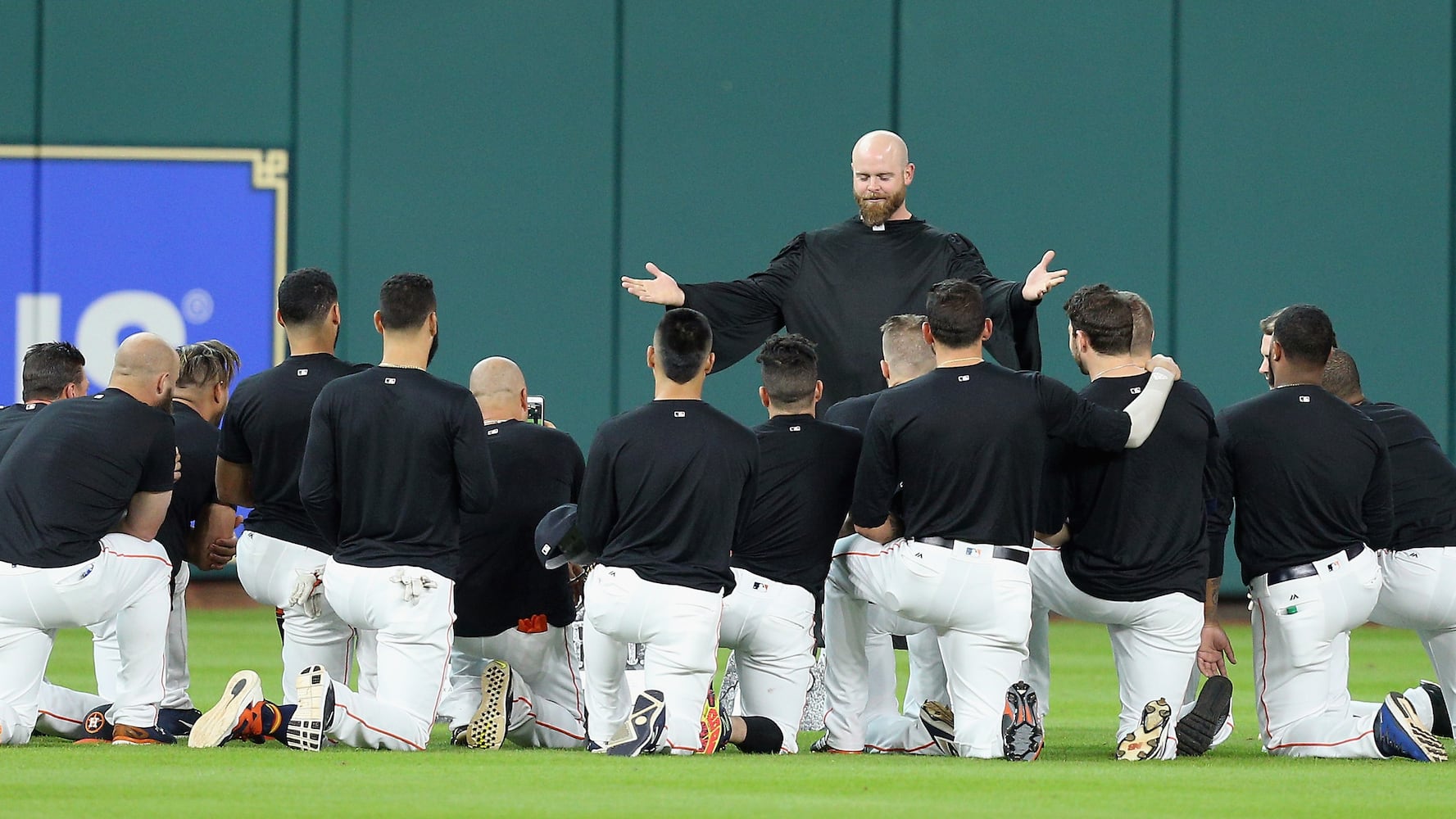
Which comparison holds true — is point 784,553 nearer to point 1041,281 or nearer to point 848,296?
point 1041,281

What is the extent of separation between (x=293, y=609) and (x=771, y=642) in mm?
1937

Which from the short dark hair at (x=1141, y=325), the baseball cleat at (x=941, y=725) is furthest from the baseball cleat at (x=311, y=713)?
the short dark hair at (x=1141, y=325)

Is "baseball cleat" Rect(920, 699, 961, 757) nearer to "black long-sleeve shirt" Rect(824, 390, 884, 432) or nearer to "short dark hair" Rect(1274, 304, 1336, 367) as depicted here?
"black long-sleeve shirt" Rect(824, 390, 884, 432)

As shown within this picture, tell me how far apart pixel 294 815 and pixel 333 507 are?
83.9 inches

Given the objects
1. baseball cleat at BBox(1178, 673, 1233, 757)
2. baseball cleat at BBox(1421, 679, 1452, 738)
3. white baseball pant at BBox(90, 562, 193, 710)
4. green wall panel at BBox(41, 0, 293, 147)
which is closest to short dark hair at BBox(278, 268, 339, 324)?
white baseball pant at BBox(90, 562, 193, 710)

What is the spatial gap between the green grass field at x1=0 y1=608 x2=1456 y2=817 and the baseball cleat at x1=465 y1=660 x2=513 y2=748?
161 mm

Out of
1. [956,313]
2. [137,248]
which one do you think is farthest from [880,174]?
[137,248]

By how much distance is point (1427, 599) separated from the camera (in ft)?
23.2

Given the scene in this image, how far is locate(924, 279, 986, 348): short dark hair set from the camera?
6.56m

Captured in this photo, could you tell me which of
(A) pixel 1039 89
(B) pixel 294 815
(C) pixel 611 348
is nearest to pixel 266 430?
(B) pixel 294 815

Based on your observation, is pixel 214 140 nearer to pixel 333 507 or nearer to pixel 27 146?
pixel 27 146

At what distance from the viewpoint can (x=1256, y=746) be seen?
7344 mm

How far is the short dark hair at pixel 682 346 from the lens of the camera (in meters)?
6.54

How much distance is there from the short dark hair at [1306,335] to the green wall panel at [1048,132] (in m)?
7.19
